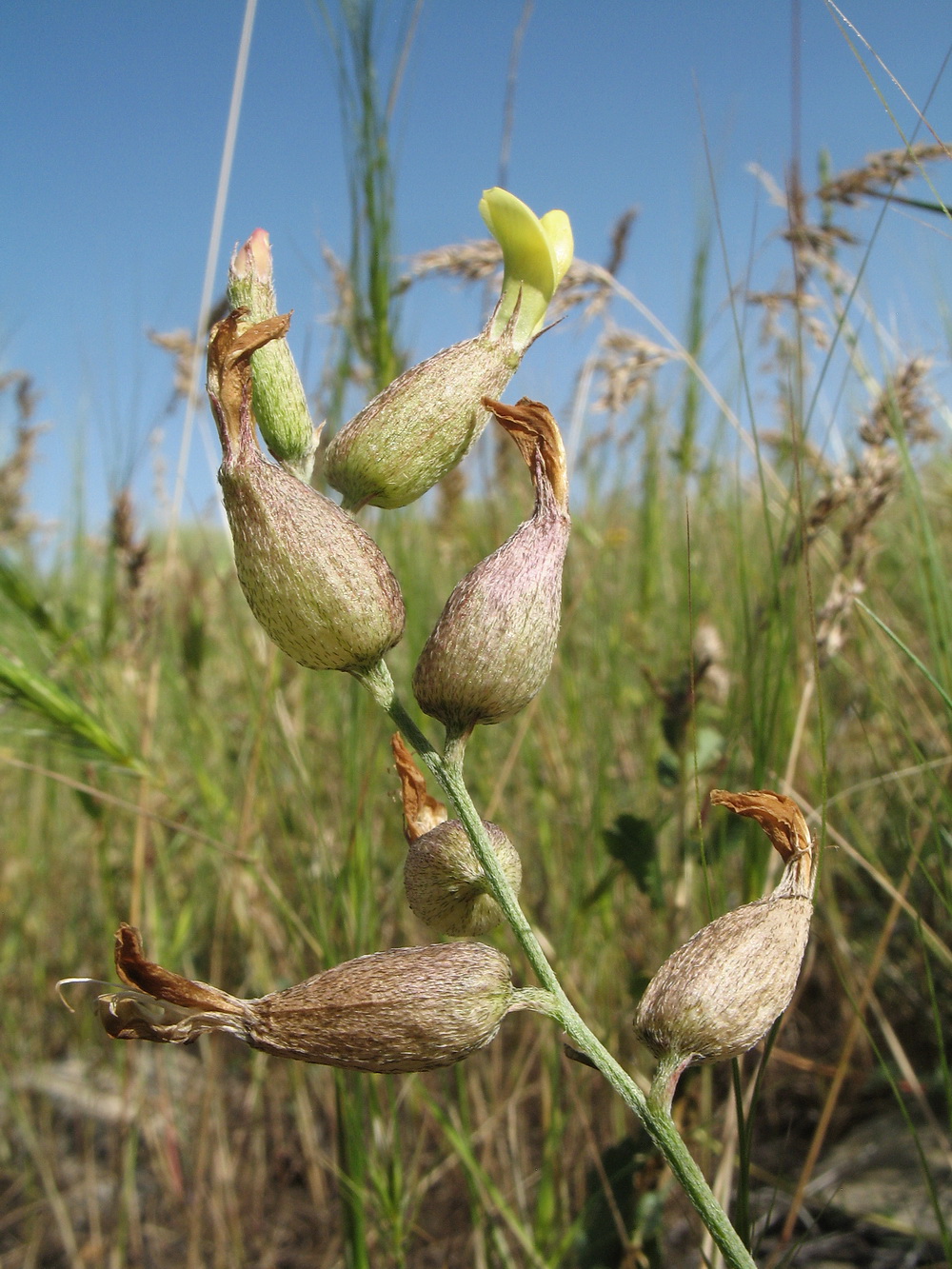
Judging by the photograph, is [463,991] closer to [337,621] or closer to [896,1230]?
[337,621]

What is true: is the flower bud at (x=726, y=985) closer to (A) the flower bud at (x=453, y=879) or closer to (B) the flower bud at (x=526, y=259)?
(A) the flower bud at (x=453, y=879)

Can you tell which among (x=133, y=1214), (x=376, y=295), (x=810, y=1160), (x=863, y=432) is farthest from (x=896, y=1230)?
(x=376, y=295)

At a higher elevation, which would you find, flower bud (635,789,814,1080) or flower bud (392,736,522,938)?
flower bud (392,736,522,938)

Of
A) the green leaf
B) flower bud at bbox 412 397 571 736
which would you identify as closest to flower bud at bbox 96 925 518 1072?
flower bud at bbox 412 397 571 736

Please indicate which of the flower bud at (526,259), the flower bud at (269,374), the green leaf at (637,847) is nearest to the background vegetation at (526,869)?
the green leaf at (637,847)

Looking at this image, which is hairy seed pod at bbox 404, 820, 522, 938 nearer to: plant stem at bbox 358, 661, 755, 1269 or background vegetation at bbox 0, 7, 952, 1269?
plant stem at bbox 358, 661, 755, 1269
